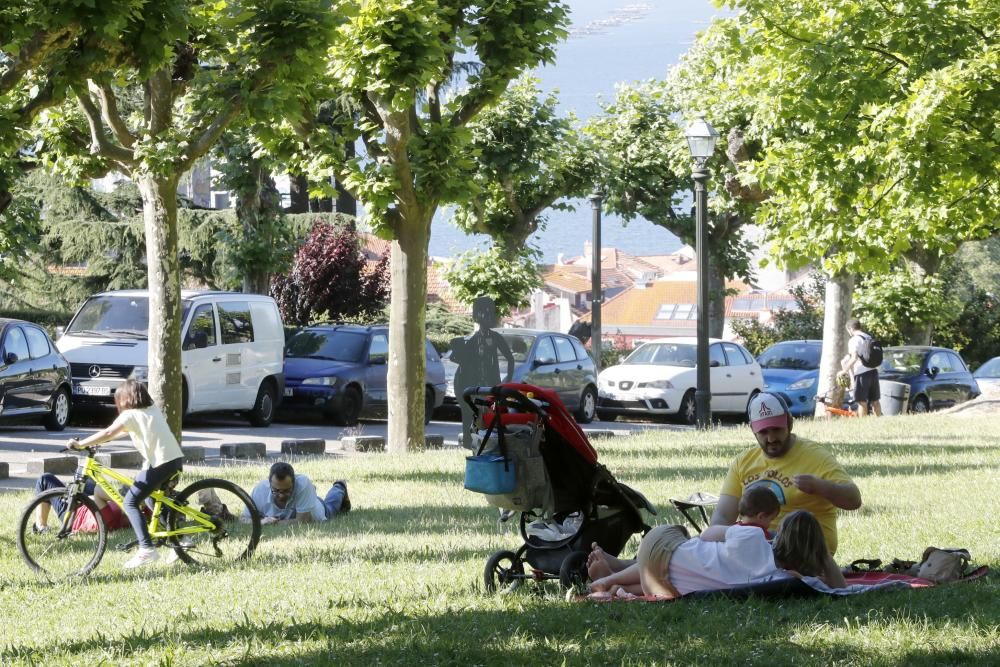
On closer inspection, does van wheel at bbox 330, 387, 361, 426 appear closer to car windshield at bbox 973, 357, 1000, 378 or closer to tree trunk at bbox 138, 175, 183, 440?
tree trunk at bbox 138, 175, 183, 440

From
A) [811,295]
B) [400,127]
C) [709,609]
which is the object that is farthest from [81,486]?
[811,295]

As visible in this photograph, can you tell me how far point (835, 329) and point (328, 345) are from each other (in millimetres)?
9802

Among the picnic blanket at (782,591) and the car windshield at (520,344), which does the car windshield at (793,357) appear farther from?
the picnic blanket at (782,591)

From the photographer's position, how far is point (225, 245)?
30.6 meters

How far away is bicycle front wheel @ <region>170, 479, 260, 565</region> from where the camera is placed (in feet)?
32.6

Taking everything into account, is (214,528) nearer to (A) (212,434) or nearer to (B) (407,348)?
(B) (407,348)

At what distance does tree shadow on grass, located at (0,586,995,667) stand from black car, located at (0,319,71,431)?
12503 millimetres

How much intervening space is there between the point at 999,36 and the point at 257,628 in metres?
12.8

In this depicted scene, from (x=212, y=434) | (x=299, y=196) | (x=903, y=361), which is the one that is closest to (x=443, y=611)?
(x=212, y=434)

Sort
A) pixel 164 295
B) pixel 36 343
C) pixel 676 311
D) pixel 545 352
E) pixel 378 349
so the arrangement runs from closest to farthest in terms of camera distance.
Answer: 1. pixel 164 295
2. pixel 36 343
3. pixel 378 349
4. pixel 545 352
5. pixel 676 311

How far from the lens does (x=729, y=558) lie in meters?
7.41

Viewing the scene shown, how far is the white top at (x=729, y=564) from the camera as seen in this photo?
24.3 ft

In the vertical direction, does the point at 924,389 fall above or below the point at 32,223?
below

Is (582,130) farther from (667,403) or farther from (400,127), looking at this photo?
(400,127)
